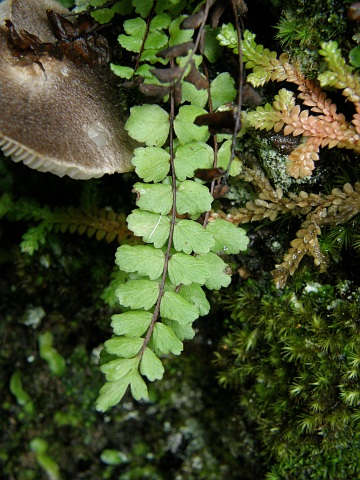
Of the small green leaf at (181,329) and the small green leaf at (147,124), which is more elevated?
the small green leaf at (147,124)

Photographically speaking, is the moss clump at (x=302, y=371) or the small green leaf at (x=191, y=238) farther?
the moss clump at (x=302, y=371)

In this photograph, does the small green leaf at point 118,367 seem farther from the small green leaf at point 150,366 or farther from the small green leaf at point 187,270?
the small green leaf at point 187,270

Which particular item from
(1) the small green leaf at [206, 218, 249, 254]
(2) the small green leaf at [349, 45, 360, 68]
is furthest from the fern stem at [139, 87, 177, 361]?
(2) the small green leaf at [349, 45, 360, 68]

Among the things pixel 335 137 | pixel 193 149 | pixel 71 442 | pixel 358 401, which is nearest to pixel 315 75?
pixel 335 137

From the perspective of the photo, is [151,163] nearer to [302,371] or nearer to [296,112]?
[296,112]

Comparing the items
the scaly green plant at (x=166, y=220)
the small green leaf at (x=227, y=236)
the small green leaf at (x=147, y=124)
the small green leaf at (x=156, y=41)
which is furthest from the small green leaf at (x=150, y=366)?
the small green leaf at (x=156, y=41)

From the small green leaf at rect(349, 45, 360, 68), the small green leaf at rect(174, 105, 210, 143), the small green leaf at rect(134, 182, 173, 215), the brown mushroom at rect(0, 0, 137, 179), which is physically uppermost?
the small green leaf at rect(349, 45, 360, 68)

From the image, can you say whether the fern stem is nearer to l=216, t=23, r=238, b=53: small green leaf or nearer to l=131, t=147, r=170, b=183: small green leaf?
l=131, t=147, r=170, b=183: small green leaf
